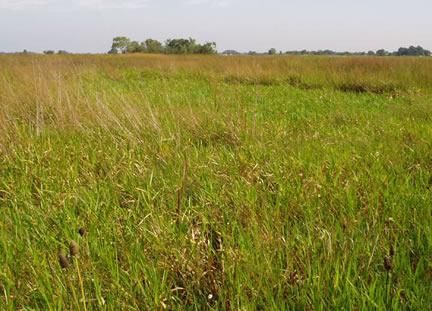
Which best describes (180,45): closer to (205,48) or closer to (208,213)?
(205,48)

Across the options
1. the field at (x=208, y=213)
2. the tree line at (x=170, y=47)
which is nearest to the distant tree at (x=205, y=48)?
the tree line at (x=170, y=47)

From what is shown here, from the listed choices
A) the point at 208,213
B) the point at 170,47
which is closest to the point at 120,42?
the point at 170,47

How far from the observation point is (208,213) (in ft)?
6.22

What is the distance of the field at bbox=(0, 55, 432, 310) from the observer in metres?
1.28

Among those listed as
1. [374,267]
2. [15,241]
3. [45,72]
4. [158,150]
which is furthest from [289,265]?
[45,72]

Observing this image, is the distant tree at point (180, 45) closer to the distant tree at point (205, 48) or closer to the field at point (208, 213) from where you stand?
the distant tree at point (205, 48)

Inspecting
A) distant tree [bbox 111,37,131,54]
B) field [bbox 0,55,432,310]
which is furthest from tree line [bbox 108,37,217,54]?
field [bbox 0,55,432,310]

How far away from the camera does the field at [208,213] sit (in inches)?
50.3

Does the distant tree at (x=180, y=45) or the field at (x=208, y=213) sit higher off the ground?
the distant tree at (x=180, y=45)

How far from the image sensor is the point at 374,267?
137cm

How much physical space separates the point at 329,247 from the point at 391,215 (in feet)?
1.82

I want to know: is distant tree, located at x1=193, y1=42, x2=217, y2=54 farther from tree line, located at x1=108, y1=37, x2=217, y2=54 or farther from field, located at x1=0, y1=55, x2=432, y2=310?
field, located at x1=0, y1=55, x2=432, y2=310

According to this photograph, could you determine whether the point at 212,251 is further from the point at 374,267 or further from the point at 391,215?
the point at 391,215

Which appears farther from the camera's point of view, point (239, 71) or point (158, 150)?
point (239, 71)
